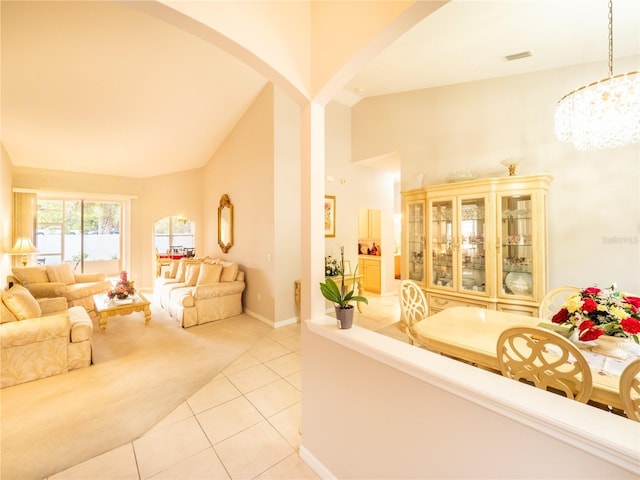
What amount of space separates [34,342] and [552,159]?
5864mm

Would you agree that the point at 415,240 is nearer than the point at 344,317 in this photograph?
No

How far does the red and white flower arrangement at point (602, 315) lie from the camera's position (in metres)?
1.50

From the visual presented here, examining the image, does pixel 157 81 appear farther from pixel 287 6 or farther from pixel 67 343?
pixel 67 343

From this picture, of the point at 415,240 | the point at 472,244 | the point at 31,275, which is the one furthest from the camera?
the point at 31,275

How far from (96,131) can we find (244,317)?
3910mm

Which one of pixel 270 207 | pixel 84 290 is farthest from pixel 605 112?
pixel 84 290

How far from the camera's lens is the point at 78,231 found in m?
6.83

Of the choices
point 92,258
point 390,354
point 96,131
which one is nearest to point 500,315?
point 390,354

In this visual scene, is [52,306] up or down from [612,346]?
down

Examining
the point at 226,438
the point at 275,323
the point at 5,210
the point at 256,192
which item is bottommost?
the point at 226,438

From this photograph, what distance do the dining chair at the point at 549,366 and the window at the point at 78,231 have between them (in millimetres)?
8405

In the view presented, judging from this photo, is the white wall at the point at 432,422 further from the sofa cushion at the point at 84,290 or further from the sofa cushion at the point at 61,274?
the sofa cushion at the point at 61,274

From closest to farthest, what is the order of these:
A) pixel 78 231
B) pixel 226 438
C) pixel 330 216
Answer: pixel 226 438, pixel 330 216, pixel 78 231

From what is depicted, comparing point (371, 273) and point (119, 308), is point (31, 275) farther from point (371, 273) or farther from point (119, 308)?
point (371, 273)
